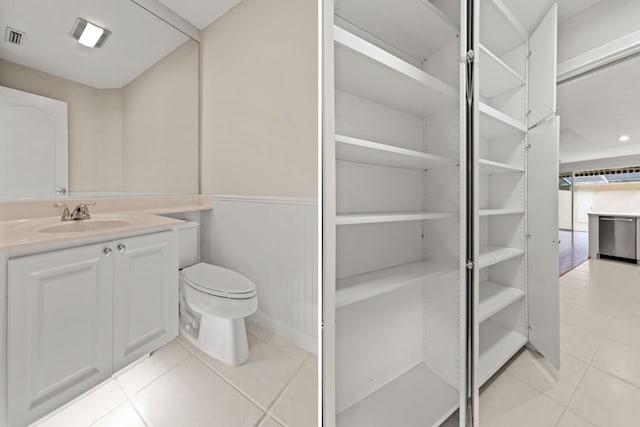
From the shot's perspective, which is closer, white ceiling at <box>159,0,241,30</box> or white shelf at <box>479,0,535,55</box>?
white ceiling at <box>159,0,241,30</box>

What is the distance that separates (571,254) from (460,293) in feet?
4.42

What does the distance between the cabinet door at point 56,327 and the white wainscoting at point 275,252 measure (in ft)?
0.53

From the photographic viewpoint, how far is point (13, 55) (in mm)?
394

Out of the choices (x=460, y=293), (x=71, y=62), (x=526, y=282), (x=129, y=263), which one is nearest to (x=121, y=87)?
(x=71, y=62)

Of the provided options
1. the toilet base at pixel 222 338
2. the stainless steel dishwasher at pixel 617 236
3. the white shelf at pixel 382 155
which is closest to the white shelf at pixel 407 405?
the toilet base at pixel 222 338

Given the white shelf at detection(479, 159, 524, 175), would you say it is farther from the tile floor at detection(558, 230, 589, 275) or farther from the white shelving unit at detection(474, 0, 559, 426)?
the tile floor at detection(558, 230, 589, 275)

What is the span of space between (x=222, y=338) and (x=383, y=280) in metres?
0.69

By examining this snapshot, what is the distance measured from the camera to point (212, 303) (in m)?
0.47

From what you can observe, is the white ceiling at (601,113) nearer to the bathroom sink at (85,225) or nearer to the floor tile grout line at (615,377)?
the floor tile grout line at (615,377)

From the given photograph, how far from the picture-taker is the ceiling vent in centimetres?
40

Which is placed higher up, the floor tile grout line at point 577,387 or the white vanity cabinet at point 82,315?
the white vanity cabinet at point 82,315

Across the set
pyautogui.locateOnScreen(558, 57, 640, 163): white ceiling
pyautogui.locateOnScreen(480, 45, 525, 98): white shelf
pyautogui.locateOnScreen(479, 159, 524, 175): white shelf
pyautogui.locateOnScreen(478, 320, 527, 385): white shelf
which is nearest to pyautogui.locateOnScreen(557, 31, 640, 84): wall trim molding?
pyautogui.locateOnScreen(558, 57, 640, 163): white ceiling

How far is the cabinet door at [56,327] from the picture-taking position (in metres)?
0.30

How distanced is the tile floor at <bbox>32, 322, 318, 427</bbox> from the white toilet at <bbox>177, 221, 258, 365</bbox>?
0.02 m
